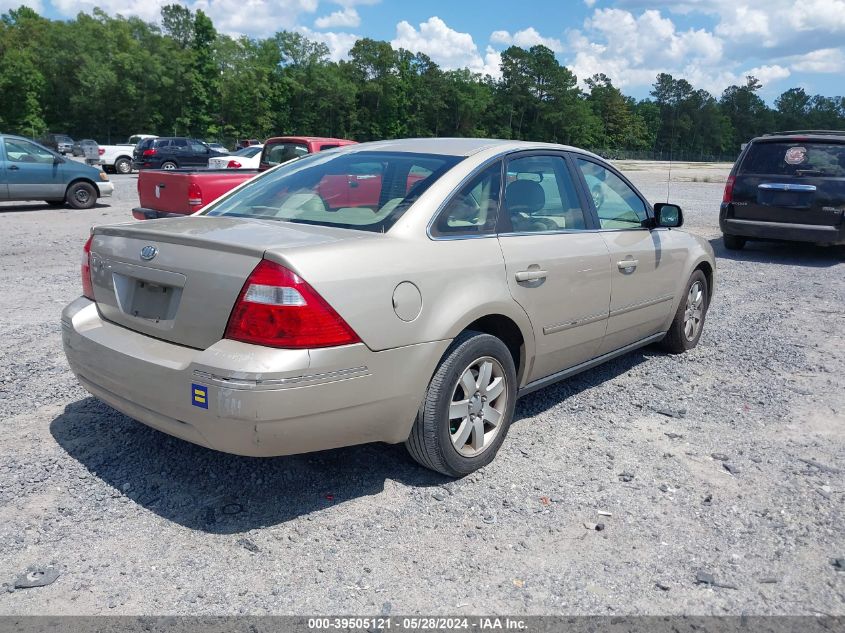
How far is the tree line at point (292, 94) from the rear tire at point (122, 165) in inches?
1404

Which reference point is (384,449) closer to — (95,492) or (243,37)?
(95,492)

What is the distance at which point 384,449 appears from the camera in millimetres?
4047

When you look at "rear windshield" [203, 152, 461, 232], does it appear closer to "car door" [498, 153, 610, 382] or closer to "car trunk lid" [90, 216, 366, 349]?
"car trunk lid" [90, 216, 366, 349]

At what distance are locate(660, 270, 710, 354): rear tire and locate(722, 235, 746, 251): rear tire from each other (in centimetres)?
629

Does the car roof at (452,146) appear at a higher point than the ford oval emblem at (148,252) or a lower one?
higher

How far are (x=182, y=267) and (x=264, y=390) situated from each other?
2.33 feet

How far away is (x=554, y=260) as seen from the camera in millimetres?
4055

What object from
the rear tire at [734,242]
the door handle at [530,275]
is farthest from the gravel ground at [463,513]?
the rear tire at [734,242]

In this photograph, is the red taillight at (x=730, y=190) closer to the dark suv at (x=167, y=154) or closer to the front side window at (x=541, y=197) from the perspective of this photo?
the front side window at (x=541, y=197)

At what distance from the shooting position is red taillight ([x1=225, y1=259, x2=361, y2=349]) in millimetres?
2891

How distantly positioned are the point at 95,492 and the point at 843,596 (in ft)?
10.7

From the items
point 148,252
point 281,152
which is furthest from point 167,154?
point 148,252

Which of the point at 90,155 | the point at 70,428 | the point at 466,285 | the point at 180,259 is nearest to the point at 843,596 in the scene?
the point at 466,285

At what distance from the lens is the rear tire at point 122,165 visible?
1239 inches
